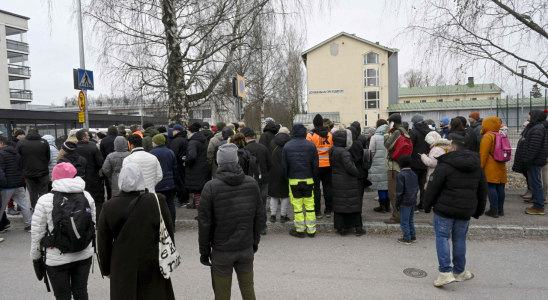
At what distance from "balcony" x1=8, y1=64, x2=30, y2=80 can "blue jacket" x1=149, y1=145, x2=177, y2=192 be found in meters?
48.7

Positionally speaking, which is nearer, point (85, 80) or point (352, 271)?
point (352, 271)

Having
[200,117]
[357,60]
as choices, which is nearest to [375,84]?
[357,60]

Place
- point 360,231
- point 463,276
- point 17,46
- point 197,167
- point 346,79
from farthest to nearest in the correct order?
point 17,46 < point 346,79 < point 197,167 < point 360,231 < point 463,276

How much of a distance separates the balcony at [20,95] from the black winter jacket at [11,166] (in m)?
47.2

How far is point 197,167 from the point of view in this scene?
7805 millimetres

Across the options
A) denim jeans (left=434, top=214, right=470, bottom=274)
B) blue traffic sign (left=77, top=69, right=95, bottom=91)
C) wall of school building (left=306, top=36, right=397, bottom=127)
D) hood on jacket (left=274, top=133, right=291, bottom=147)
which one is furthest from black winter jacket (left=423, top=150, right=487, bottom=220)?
wall of school building (left=306, top=36, right=397, bottom=127)

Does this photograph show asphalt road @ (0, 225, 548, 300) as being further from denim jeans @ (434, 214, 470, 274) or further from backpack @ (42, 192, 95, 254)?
backpack @ (42, 192, 95, 254)

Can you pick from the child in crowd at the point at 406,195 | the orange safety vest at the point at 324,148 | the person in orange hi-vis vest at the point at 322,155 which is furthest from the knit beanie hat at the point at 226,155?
the orange safety vest at the point at 324,148

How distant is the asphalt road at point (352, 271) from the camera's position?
13.9 feet

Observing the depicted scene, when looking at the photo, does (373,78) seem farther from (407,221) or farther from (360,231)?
(407,221)

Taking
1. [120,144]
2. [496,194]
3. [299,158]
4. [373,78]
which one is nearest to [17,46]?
[373,78]

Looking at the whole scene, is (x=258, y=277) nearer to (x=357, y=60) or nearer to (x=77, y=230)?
(x=77, y=230)

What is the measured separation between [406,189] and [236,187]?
352 centimetres

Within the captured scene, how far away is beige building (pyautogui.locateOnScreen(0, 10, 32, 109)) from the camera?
132 ft
